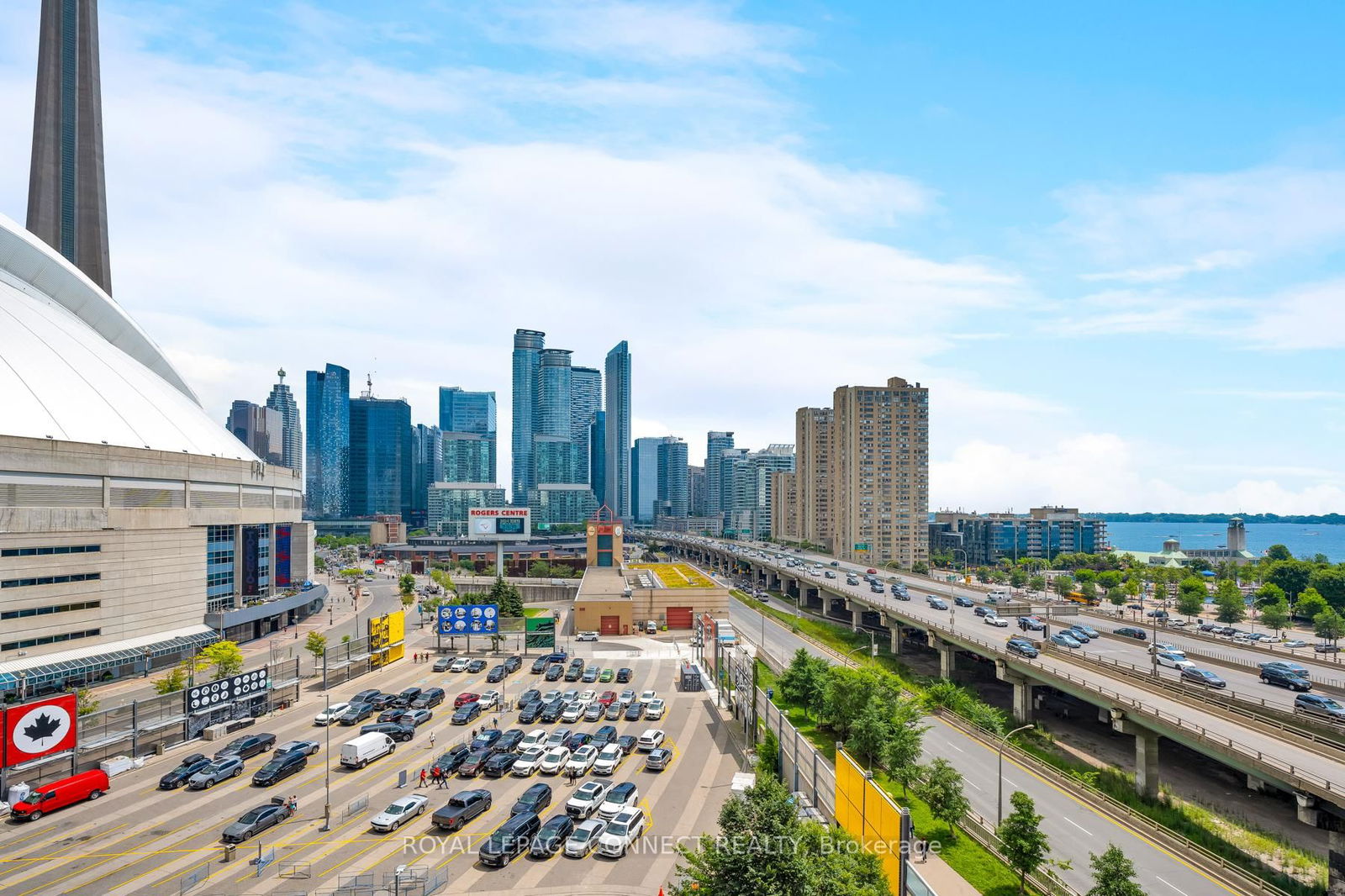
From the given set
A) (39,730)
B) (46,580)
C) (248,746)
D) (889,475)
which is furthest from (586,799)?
(889,475)

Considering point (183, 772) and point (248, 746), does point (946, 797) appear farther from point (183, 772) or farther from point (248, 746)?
point (183, 772)

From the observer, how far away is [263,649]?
71.4 m

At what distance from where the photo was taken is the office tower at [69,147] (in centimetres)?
12481

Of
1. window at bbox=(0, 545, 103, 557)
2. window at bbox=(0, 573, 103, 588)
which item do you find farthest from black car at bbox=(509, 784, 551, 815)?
window at bbox=(0, 545, 103, 557)

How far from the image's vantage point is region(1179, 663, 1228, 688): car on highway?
159 ft

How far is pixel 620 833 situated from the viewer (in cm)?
2969

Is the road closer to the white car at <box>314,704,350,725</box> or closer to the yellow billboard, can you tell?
the yellow billboard

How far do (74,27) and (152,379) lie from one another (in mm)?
100830

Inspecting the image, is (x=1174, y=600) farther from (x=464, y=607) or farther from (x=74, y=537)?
(x=74, y=537)

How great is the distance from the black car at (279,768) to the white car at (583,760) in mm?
13992

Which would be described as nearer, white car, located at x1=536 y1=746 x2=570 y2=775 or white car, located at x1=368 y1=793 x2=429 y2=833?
white car, located at x1=368 y1=793 x2=429 y2=833

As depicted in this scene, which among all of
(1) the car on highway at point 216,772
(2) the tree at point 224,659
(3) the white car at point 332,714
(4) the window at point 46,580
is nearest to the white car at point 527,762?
(1) the car on highway at point 216,772

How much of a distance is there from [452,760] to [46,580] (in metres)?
35.8

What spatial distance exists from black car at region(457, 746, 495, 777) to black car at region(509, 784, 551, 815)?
416 cm
